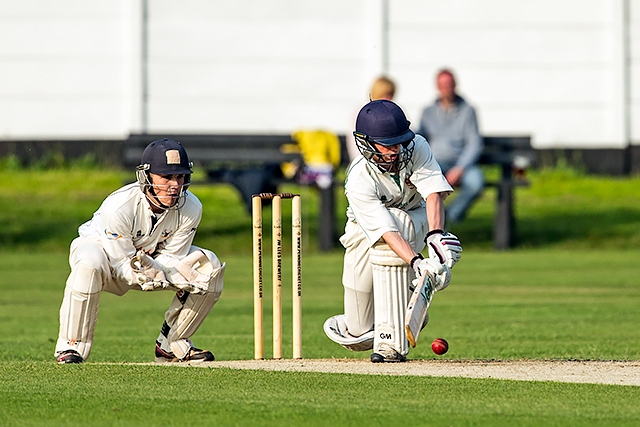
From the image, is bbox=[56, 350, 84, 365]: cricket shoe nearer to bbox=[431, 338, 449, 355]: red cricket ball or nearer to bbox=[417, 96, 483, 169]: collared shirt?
bbox=[431, 338, 449, 355]: red cricket ball

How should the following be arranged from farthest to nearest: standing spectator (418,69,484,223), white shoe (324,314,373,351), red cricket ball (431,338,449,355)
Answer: standing spectator (418,69,484,223) < white shoe (324,314,373,351) < red cricket ball (431,338,449,355)

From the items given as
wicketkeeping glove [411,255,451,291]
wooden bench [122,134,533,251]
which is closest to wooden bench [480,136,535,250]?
wooden bench [122,134,533,251]

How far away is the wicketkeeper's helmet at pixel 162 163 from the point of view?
702cm

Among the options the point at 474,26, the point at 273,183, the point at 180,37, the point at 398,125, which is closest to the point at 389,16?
the point at 474,26

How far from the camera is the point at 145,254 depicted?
23.5 feet

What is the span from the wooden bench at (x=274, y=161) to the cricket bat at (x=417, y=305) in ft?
27.0

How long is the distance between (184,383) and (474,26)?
14797 millimetres

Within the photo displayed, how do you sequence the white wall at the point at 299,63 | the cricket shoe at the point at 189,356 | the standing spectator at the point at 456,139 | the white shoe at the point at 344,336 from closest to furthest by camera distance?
the cricket shoe at the point at 189,356, the white shoe at the point at 344,336, the standing spectator at the point at 456,139, the white wall at the point at 299,63

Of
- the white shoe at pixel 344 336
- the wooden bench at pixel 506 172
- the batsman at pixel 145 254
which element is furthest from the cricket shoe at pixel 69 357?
the wooden bench at pixel 506 172

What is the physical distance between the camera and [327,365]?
22.2 ft

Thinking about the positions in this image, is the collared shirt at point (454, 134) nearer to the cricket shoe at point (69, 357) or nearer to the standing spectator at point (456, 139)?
the standing spectator at point (456, 139)

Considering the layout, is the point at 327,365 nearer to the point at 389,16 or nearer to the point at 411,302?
the point at 411,302

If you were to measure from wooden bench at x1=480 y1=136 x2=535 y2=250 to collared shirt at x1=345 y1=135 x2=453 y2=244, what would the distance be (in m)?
7.99

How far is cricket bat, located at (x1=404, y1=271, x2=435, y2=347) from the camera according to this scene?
6777mm
